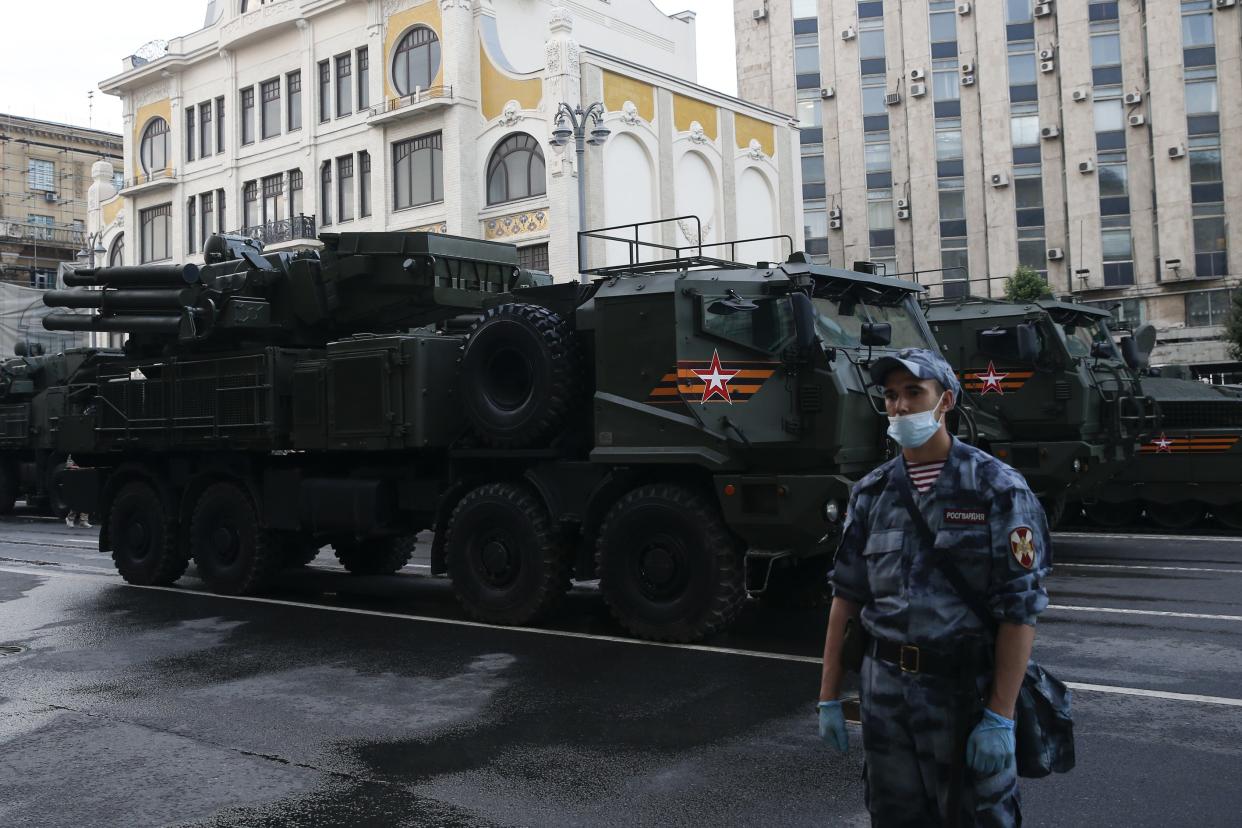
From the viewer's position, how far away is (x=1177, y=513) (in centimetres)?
1742

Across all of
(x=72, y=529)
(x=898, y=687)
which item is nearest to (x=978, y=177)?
(x=72, y=529)

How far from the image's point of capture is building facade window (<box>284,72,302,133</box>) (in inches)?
1591

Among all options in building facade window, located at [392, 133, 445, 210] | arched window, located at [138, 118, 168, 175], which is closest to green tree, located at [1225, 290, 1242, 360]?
building facade window, located at [392, 133, 445, 210]

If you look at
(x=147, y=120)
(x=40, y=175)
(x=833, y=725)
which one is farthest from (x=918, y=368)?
(x=40, y=175)

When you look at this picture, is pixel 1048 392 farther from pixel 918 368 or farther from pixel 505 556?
pixel 918 368

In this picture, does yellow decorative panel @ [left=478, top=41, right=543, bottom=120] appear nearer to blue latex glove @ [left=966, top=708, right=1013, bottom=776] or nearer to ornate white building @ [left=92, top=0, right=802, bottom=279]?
ornate white building @ [left=92, top=0, right=802, bottom=279]

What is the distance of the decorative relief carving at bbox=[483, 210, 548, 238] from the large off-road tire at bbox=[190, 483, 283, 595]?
21.2 metres

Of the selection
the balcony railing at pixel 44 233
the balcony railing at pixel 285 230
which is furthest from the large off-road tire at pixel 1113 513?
the balcony railing at pixel 44 233

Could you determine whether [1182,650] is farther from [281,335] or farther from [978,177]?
[978,177]

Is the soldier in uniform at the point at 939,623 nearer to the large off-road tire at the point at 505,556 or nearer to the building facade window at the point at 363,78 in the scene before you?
the large off-road tire at the point at 505,556

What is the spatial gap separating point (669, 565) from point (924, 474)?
5.55 m

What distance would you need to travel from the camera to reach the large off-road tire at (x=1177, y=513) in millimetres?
17328

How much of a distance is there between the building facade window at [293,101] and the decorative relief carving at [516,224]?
9912 millimetres

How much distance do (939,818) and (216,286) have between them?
36.3 ft
